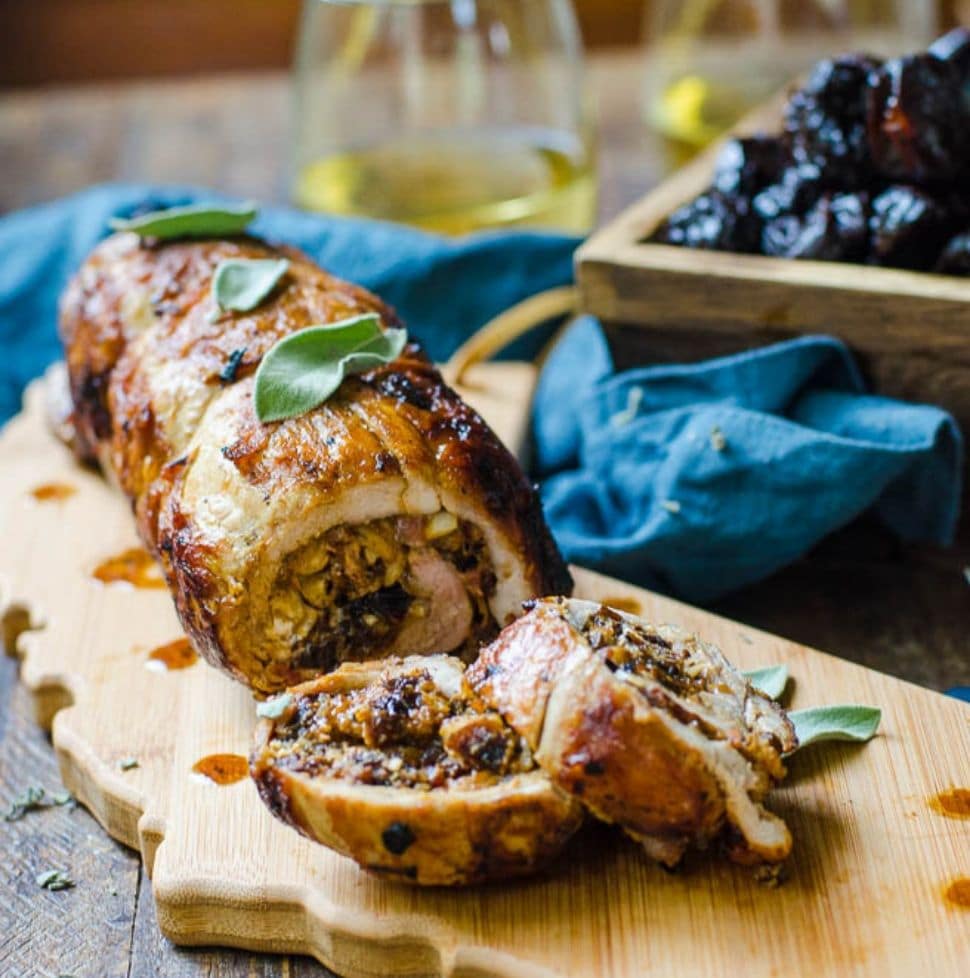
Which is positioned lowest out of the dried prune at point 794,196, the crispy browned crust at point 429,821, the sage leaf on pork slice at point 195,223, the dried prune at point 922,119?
the crispy browned crust at point 429,821

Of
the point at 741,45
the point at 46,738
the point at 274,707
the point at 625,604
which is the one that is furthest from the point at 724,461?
the point at 741,45

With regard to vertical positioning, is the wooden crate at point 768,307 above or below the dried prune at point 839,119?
below

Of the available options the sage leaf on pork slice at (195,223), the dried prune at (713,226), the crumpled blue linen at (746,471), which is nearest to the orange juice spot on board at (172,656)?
the crumpled blue linen at (746,471)

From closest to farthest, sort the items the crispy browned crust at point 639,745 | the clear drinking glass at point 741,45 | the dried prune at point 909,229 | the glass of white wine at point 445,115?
the crispy browned crust at point 639,745 → the dried prune at point 909,229 → the glass of white wine at point 445,115 → the clear drinking glass at point 741,45

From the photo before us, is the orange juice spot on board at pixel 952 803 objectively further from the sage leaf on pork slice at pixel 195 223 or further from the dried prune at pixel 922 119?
the sage leaf on pork slice at pixel 195 223

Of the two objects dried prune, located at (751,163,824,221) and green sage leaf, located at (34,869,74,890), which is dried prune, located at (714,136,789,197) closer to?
dried prune, located at (751,163,824,221)

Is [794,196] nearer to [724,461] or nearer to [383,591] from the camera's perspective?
[724,461]

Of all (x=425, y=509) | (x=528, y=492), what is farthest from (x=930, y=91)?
(x=425, y=509)
